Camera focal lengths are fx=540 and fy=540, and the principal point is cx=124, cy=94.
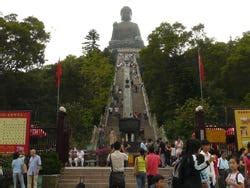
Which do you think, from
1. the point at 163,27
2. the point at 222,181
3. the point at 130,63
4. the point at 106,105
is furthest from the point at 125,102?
the point at 222,181

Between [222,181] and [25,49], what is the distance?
36179mm

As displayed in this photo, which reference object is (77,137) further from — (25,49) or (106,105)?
(106,105)

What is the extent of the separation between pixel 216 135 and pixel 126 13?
349 feet

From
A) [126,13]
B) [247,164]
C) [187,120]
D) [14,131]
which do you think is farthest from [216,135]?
[126,13]

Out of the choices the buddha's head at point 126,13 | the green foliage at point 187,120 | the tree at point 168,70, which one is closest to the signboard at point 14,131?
the green foliage at point 187,120

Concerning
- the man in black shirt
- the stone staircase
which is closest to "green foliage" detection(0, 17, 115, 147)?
the man in black shirt

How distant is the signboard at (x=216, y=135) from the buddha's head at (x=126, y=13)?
106 m

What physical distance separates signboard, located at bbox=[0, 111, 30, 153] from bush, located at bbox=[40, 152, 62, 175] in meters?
1.05

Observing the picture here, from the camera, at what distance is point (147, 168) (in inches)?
570

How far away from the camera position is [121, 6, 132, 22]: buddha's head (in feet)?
410

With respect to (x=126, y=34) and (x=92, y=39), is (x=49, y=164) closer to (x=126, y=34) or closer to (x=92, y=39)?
(x=92, y=39)

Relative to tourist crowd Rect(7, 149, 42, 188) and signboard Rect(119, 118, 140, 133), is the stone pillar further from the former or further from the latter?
signboard Rect(119, 118, 140, 133)

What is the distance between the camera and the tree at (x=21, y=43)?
4734cm

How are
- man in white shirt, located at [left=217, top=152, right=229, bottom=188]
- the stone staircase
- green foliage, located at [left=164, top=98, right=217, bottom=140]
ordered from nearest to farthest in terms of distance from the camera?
man in white shirt, located at [left=217, top=152, right=229, bottom=188] < the stone staircase < green foliage, located at [left=164, top=98, right=217, bottom=140]
